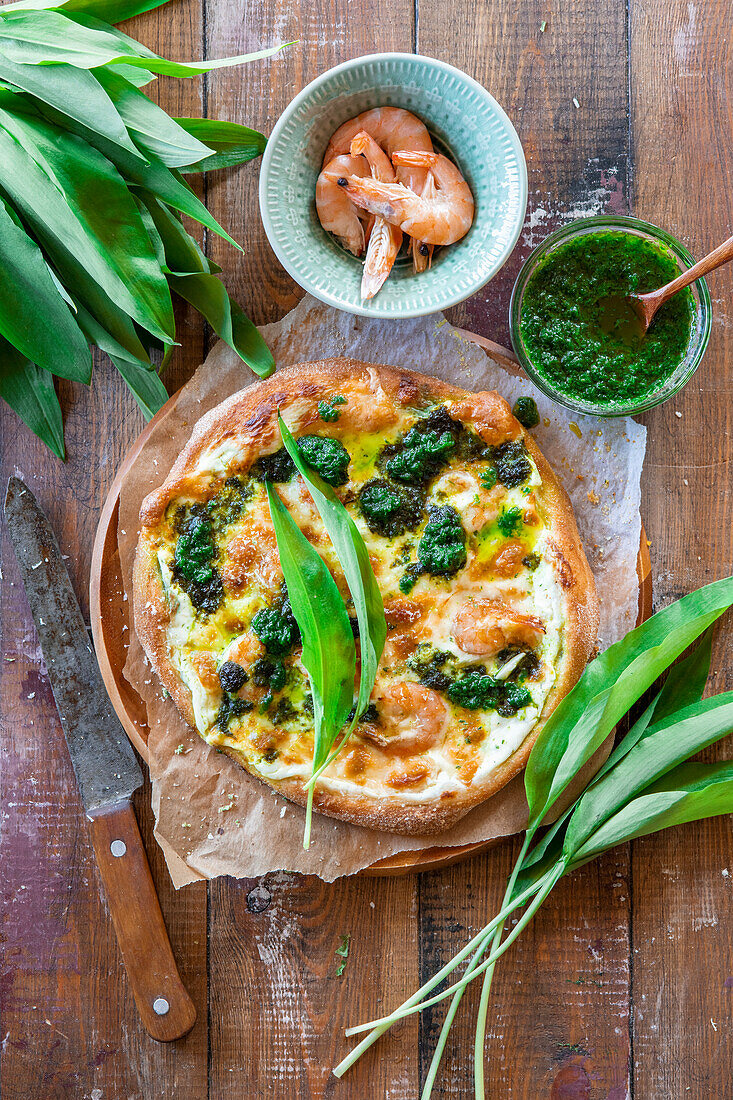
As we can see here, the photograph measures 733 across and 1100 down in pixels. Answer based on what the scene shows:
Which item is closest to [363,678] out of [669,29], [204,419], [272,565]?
[272,565]

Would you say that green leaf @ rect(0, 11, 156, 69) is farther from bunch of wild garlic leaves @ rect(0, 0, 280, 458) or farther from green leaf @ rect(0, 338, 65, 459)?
green leaf @ rect(0, 338, 65, 459)

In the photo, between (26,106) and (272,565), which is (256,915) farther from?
(26,106)

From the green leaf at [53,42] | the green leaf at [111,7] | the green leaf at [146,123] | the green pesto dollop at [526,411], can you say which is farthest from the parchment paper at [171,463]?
the green leaf at [111,7]

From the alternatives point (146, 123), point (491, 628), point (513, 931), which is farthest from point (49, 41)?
point (513, 931)

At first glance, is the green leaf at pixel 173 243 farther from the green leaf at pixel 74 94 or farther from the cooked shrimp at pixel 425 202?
the cooked shrimp at pixel 425 202

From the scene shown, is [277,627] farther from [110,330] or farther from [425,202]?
[425,202]
